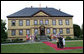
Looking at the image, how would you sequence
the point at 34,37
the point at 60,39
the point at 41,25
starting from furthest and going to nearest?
the point at 41,25 → the point at 34,37 → the point at 60,39

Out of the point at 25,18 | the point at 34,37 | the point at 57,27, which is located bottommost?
the point at 34,37

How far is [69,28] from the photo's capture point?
43656mm

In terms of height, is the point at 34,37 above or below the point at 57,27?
below

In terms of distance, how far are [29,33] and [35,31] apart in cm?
192

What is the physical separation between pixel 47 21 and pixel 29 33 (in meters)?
6.40

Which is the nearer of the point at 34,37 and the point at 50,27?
the point at 34,37

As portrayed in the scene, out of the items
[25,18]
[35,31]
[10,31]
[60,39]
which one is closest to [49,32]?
[35,31]

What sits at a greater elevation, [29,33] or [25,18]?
[25,18]

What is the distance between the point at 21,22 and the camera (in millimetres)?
42312

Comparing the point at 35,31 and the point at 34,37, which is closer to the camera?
the point at 34,37

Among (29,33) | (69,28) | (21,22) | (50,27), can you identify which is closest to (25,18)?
(21,22)

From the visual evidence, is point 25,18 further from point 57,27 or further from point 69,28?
point 69,28

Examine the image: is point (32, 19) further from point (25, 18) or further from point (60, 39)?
point (60, 39)

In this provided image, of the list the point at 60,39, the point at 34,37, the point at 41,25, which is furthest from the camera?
the point at 41,25
